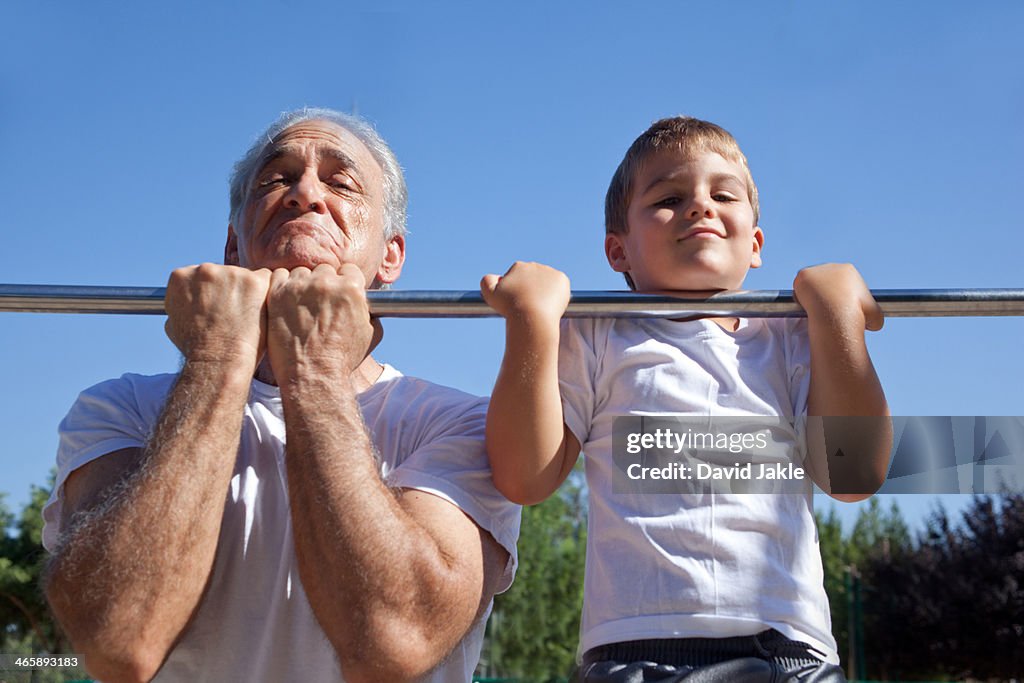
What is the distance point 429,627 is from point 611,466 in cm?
47

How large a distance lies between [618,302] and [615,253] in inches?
24.5

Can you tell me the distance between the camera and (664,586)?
1.83 meters

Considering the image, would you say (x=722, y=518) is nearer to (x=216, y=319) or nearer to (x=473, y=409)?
(x=473, y=409)

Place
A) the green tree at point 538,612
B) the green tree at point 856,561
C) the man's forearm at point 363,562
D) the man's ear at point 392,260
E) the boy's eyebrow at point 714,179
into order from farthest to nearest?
the green tree at point 856,561 < the green tree at point 538,612 < the man's ear at point 392,260 < the boy's eyebrow at point 714,179 < the man's forearm at point 363,562

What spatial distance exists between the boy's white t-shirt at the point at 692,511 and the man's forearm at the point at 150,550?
2.22ft

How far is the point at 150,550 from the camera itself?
5.49ft

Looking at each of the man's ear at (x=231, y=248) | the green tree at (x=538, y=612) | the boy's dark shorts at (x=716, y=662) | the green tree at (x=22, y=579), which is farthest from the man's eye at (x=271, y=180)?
the green tree at (x=538, y=612)

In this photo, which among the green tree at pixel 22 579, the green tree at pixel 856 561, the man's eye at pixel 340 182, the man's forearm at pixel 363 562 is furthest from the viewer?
the green tree at pixel 856 561

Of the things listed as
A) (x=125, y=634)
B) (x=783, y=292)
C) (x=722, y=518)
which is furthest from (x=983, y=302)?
(x=125, y=634)

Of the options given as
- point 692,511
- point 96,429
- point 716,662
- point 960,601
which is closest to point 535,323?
point 692,511

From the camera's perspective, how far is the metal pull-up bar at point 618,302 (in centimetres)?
188

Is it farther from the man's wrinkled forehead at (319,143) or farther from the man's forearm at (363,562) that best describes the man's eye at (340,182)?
the man's forearm at (363,562)

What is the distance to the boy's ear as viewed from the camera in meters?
2.46

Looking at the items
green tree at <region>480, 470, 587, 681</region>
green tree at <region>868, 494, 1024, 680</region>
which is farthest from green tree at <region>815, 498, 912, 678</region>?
green tree at <region>480, 470, 587, 681</region>
